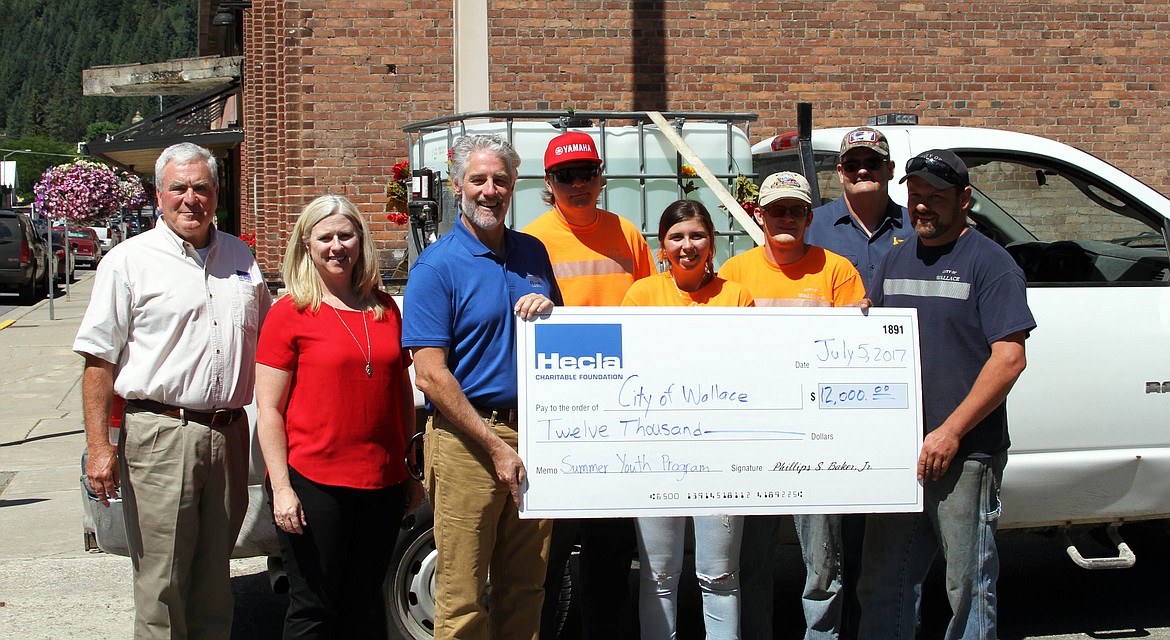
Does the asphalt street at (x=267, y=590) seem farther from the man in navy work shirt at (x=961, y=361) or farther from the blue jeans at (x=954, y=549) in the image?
the man in navy work shirt at (x=961, y=361)

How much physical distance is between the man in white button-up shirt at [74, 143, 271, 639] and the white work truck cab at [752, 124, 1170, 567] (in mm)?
2834

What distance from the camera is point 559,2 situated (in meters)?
11.1

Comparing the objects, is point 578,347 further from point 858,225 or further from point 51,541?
point 51,541

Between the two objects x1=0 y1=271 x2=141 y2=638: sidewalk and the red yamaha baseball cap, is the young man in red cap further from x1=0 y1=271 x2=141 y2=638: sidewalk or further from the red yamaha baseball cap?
x1=0 y1=271 x2=141 y2=638: sidewalk

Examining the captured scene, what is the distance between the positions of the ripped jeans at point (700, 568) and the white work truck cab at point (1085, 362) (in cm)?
156

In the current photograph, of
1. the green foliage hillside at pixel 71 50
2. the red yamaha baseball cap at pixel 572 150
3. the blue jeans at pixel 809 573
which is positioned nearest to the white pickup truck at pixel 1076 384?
the blue jeans at pixel 809 573

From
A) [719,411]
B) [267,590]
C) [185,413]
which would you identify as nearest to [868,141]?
[719,411]

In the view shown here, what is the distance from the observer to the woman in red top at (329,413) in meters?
3.63

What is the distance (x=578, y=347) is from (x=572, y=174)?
0.81 meters

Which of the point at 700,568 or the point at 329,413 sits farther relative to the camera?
the point at 700,568

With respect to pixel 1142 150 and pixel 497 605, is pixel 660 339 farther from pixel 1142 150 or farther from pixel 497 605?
pixel 1142 150

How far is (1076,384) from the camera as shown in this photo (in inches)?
188

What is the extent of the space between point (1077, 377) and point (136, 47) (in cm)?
16340

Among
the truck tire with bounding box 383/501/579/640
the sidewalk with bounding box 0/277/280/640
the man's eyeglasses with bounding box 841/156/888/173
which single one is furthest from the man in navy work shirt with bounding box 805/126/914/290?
the sidewalk with bounding box 0/277/280/640
